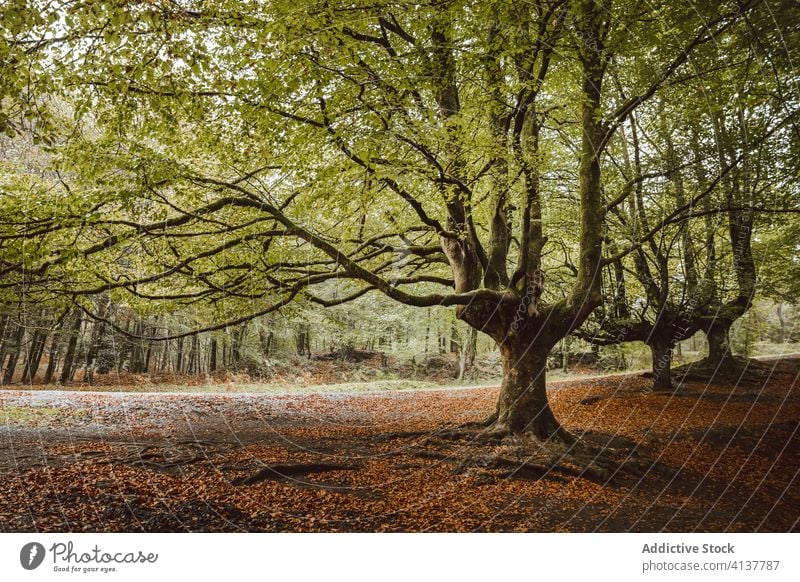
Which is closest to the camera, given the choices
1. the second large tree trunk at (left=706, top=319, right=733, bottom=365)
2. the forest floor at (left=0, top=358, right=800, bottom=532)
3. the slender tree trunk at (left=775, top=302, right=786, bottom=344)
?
the forest floor at (left=0, top=358, right=800, bottom=532)

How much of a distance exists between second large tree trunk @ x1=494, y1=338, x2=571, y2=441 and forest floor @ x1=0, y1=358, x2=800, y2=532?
0.83m

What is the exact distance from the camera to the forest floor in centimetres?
386

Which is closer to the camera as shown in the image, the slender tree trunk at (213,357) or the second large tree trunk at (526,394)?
the second large tree trunk at (526,394)

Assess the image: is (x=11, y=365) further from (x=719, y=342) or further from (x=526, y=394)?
(x=719, y=342)

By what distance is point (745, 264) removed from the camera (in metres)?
6.59

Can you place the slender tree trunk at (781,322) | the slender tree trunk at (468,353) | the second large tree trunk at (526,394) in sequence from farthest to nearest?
the slender tree trunk at (468,353) → the slender tree trunk at (781,322) → the second large tree trunk at (526,394)

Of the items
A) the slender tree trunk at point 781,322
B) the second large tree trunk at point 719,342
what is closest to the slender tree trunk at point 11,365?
the slender tree trunk at point 781,322

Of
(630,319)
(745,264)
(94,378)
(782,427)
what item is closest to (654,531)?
(782,427)

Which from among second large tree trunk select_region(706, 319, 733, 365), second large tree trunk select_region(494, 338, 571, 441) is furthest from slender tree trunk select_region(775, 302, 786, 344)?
second large tree trunk select_region(494, 338, 571, 441)

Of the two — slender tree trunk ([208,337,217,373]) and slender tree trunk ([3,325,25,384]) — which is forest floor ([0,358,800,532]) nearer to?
slender tree trunk ([3,325,25,384])

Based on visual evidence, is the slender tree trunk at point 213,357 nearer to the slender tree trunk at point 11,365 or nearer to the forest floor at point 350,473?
the forest floor at point 350,473

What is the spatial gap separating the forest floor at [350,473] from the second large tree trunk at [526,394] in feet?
2.72

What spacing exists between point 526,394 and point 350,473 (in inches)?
111

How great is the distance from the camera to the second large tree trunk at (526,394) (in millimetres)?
6152
